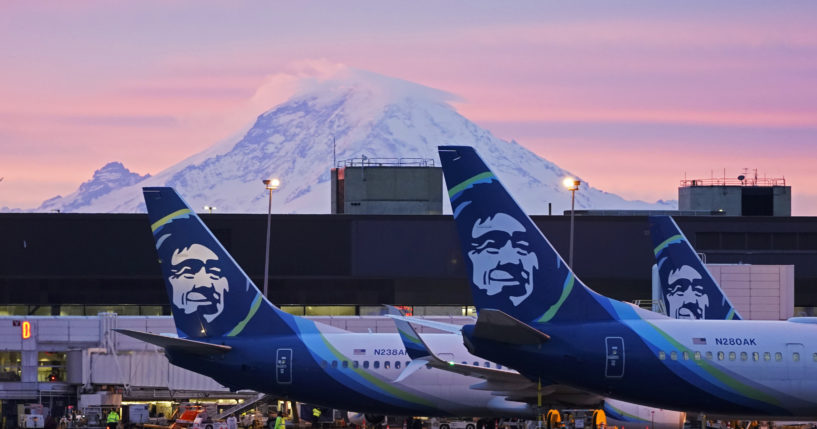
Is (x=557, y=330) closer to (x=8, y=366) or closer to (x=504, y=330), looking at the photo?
(x=504, y=330)

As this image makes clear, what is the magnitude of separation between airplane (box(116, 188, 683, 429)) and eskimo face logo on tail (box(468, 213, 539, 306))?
10286 millimetres

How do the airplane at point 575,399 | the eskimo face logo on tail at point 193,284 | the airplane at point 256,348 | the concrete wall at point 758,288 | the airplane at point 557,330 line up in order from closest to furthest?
the airplane at point 557,330 → the airplane at point 575,399 → the airplane at point 256,348 → the eskimo face logo on tail at point 193,284 → the concrete wall at point 758,288

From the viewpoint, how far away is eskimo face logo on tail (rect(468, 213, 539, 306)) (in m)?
40.8

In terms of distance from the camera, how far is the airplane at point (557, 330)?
40.6m

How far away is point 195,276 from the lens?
52531 millimetres

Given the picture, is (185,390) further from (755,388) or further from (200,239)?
(755,388)

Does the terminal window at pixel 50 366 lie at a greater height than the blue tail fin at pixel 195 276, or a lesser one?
lesser

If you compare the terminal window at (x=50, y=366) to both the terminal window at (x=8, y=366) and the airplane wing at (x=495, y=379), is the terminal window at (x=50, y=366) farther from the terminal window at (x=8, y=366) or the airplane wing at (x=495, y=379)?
the airplane wing at (x=495, y=379)

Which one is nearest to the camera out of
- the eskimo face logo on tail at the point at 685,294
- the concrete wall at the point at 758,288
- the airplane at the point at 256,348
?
the airplane at the point at 256,348

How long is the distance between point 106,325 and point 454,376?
21.4 metres

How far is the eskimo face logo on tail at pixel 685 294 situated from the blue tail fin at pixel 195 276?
2064cm

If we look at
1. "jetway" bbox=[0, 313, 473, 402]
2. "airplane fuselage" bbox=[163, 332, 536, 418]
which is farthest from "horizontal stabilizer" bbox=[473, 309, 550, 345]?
"jetway" bbox=[0, 313, 473, 402]

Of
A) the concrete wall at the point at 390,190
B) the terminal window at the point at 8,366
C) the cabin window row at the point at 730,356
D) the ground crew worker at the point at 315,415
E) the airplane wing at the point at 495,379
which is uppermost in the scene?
the concrete wall at the point at 390,190

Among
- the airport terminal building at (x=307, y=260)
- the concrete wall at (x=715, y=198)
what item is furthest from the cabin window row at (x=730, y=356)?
the concrete wall at (x=715, y=198)
